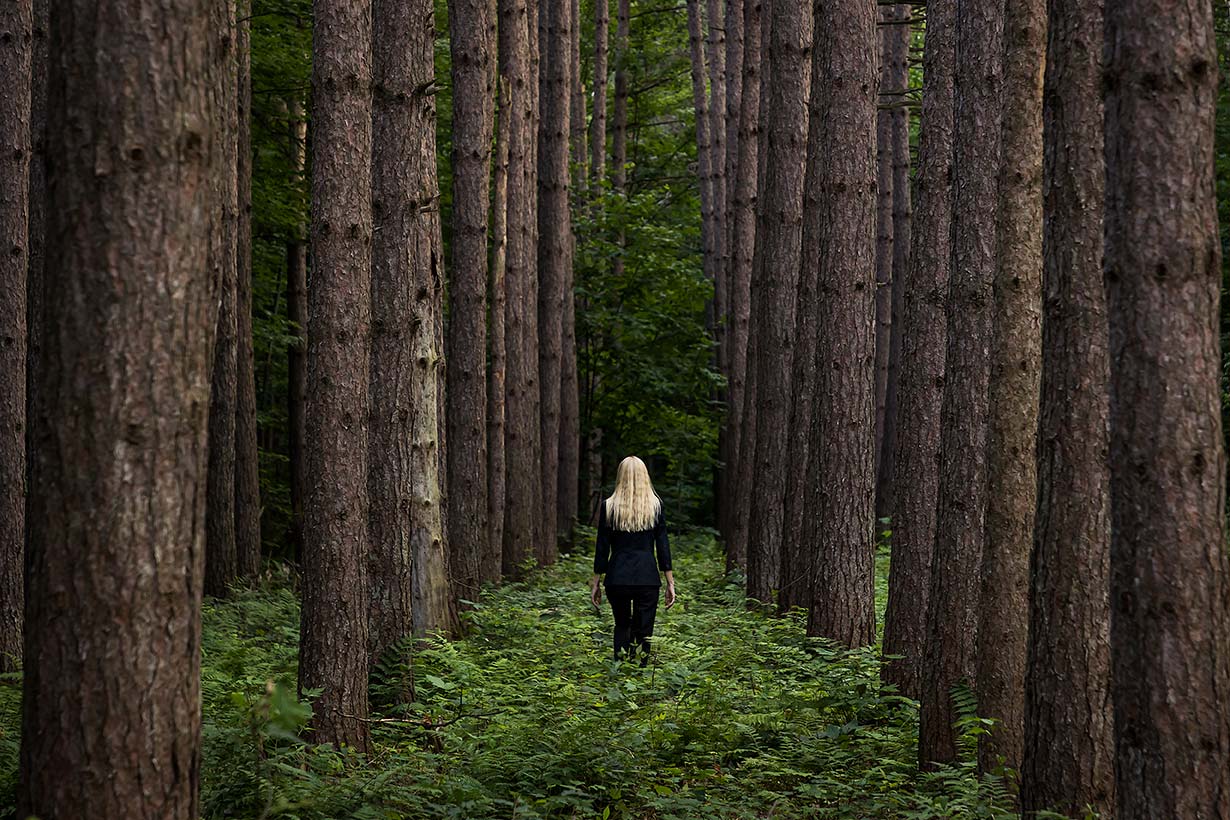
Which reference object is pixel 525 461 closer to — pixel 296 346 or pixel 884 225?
pixel 296 346

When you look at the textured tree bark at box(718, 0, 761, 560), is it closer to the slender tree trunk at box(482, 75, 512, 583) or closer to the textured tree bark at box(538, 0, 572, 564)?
the textured tree bark at box(538, 0, 572, 564)

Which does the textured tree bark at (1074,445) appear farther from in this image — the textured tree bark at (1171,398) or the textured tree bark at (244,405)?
the textured tree bark at (244,405)

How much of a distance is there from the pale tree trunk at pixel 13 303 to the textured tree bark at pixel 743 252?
11143mm

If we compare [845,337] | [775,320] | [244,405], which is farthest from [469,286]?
[845,337]

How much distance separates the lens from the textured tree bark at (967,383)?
7.77 meters

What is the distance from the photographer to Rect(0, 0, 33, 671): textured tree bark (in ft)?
31.9

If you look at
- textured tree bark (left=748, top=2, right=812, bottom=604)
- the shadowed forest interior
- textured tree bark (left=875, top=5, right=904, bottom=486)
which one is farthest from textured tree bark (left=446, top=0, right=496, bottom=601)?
textured tree bark (left=875, top=5, right=904, bottom=486)

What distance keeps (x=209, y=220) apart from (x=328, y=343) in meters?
3.29

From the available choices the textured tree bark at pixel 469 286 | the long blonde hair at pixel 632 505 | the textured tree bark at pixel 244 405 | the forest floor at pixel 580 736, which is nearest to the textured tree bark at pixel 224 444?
the textured tree bark at pixel 244 405

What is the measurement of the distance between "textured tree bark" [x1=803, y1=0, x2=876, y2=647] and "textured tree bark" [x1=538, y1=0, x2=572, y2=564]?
9.48 metres

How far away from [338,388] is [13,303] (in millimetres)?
4034

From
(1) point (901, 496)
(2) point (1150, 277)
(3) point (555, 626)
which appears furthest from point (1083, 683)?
(3) point (555, 626)

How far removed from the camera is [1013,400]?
6859mm

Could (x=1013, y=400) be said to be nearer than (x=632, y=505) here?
Yes
